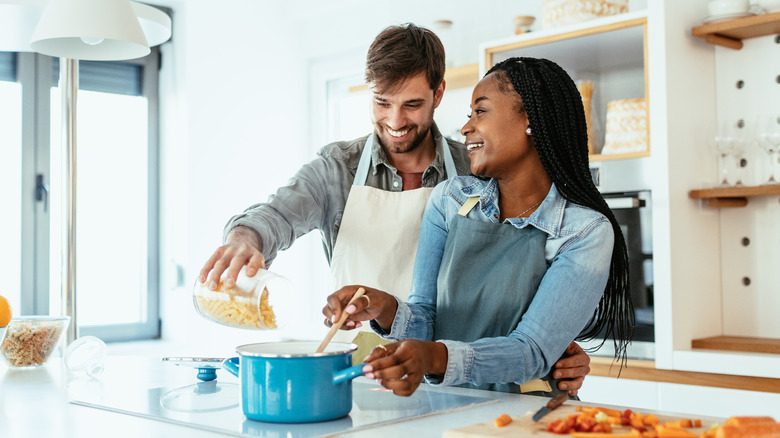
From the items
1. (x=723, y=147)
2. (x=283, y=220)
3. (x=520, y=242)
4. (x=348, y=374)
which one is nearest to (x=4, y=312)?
(x=283, y=220)

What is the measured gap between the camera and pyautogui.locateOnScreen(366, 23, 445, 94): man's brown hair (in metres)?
1.73

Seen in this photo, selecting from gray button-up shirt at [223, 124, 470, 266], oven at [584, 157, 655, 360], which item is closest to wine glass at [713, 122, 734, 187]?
oven at [584, 157, 655, 360]

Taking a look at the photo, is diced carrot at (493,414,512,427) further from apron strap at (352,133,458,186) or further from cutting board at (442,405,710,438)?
apron strap at (352,133,458,186)

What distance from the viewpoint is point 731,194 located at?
2604 mm

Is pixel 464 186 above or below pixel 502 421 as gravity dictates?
above

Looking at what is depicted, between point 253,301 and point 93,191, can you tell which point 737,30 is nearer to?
point 253,301

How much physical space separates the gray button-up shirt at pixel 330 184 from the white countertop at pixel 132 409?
0.40 metres

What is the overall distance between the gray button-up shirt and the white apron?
33mm

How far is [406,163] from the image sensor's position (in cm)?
187

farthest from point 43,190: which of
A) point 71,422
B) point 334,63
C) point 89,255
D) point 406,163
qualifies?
point 71,422

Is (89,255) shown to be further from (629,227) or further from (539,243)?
(539,243)

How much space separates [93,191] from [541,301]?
306cm

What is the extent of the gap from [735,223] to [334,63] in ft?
7.55

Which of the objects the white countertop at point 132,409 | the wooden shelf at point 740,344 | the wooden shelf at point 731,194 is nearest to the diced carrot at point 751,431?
the white countertop at point 132,409
